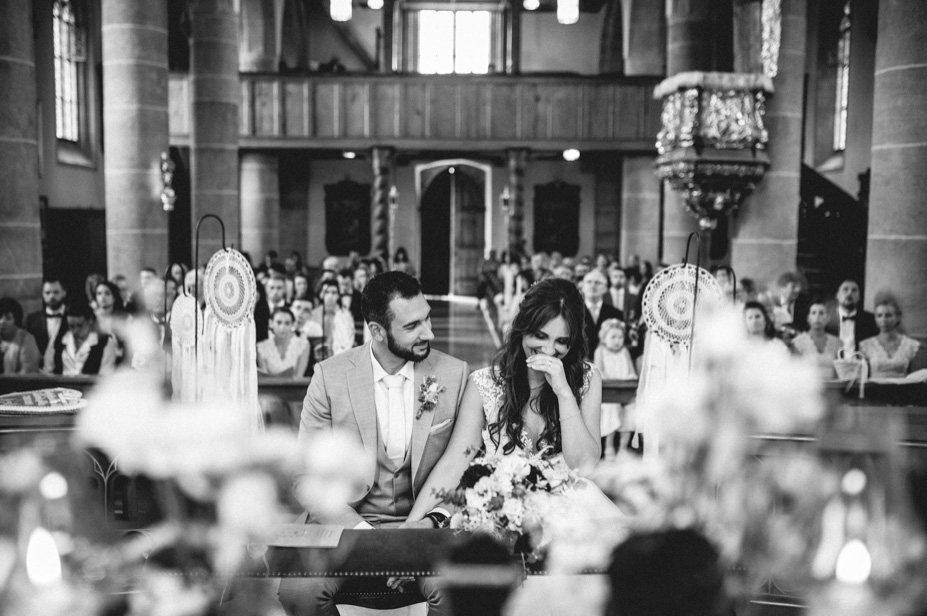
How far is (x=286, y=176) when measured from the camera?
22234 millimetres

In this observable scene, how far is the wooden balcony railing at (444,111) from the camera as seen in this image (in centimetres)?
1772

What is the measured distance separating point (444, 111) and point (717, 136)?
9064 millimetres

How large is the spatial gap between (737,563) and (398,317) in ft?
6.69

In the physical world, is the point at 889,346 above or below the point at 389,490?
above

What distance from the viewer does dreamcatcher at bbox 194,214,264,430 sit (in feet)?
17.6

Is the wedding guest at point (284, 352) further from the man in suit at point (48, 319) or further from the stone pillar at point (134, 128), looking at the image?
the stone pillar at point (134, 128)

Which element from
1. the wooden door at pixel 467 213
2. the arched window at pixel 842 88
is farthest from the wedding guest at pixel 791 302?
the wooden door at pixel 467 213

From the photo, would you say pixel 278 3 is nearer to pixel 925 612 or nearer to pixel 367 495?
pixel 367 495

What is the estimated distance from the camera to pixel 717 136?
31.6 ft

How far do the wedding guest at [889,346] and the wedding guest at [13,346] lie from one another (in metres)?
6.16

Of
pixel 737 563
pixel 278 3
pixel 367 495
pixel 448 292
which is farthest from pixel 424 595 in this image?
pixel 448 292

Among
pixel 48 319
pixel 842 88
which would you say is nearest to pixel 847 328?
pixel 48 319

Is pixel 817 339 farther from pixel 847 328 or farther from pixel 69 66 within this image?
pixel 69 66

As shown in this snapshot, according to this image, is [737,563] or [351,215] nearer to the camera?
[737,563]
